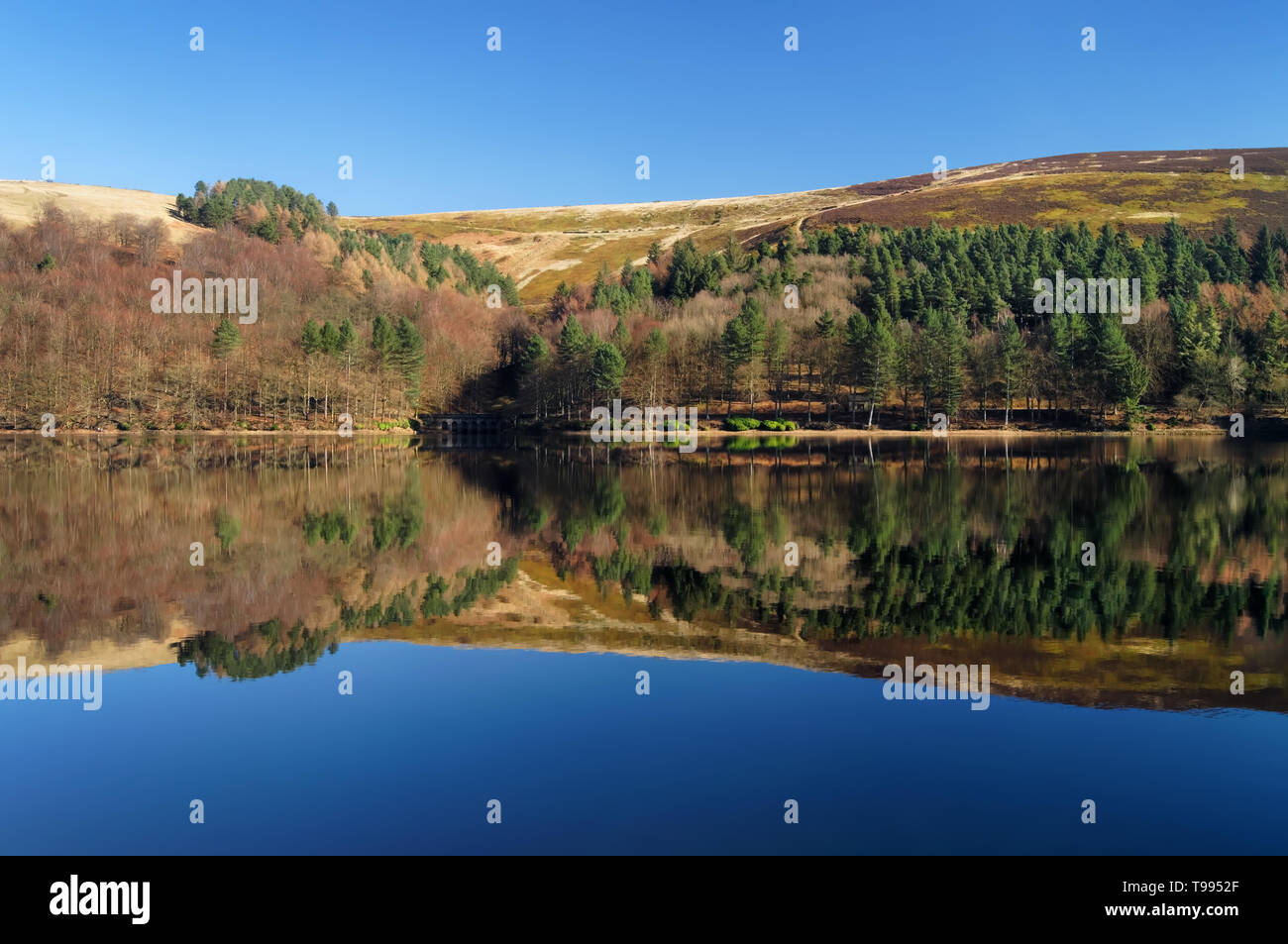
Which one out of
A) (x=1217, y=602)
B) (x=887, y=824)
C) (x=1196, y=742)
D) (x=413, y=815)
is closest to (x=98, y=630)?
(x=413, y=815)

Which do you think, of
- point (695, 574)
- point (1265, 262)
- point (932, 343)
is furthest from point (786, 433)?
point (1265, 262)

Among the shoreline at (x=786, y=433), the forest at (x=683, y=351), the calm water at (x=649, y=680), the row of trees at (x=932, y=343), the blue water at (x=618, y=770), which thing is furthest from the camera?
the forest at (x=683, y=351)

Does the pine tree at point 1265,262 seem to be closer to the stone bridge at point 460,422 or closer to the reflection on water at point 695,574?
the stone bridge at point 460,422

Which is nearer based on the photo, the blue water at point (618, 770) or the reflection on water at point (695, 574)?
the blue water at point (618, 770)

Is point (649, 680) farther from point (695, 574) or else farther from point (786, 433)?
point (786, 433)

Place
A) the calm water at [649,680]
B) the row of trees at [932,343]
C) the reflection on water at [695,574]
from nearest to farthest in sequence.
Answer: the calm water at [649,680]
the reflection on water at [695,574]
the row of trees at [932,343]

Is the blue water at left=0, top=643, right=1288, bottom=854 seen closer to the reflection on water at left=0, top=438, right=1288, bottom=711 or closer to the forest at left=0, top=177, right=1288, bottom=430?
the reflection on water at left=0, top=438, right=1288, bottom=711

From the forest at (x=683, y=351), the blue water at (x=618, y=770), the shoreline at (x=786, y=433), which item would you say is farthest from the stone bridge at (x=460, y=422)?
the blue water at (x=618, y=770)
